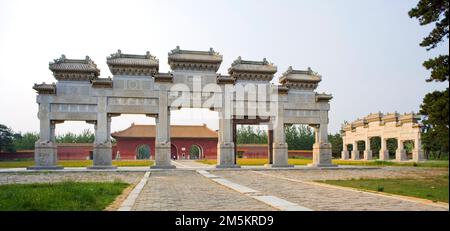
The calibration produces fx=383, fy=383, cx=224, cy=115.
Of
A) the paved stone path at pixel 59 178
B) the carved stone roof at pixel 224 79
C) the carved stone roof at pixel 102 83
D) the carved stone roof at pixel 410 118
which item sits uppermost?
the carved stone roof at pixel 224 79

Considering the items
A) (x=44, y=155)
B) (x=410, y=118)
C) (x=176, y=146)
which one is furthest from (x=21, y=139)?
(x=410, y=118)

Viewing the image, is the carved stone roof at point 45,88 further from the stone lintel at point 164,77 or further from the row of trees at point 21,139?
the row of trees at point 21,139

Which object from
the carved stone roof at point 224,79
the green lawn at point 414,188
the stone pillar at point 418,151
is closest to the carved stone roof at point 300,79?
the carved stone roof at point 224,79

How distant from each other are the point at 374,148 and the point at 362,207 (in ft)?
205

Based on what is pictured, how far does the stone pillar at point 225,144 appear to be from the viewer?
2766 cm

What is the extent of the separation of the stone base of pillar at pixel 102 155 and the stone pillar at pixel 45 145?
2526 mm

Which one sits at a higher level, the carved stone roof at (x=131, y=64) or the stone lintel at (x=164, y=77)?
the carved stone roof at (x=131, y=64)

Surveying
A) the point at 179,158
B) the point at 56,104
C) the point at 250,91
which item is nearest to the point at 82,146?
the point at 179,158

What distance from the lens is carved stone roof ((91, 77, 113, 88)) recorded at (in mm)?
26406

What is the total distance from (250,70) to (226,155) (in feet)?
21.6

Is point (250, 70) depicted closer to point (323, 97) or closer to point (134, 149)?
point (323, 97)

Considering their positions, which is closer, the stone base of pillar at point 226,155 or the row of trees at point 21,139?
the stone base of pillar at point 226,155

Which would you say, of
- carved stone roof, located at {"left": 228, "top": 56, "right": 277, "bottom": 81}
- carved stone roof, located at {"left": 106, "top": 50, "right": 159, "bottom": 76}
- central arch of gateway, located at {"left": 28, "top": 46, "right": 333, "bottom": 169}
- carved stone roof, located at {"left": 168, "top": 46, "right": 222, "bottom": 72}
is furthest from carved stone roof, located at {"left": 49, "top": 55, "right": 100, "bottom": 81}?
carved stone roof, located at {"left": 228, "top": 56, "right": 277, "bottom": 81}

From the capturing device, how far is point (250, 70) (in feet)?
94.1
